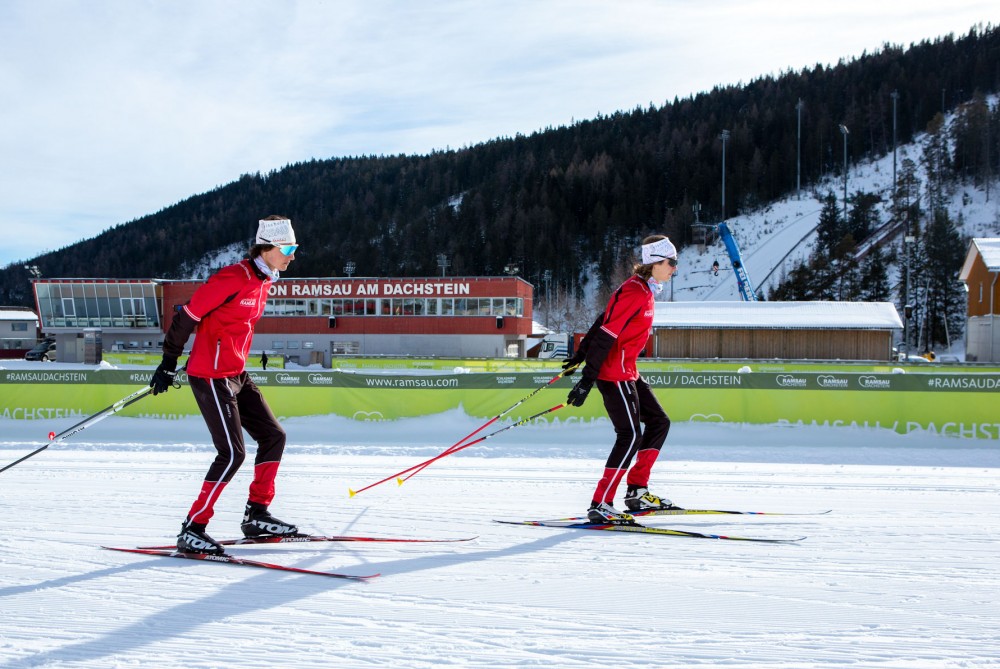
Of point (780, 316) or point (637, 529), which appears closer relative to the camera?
point (637, 529)

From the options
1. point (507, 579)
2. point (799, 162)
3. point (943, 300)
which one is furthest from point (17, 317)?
point (799, 162)

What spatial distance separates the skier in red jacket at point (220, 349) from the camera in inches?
183

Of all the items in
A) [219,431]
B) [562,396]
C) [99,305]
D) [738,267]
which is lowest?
[562,396]

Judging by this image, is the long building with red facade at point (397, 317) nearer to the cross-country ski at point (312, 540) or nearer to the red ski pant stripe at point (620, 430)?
the red ski pant stripe at point (620, 430)

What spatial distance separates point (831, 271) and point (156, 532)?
6621 cm

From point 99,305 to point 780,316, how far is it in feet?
172

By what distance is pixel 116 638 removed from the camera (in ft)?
11.1

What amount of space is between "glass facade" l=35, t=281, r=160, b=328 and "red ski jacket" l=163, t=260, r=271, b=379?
60677 millimetres

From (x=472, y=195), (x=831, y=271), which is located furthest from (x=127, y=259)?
(x=831, y=271)

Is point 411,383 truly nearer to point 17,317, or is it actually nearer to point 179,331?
point 179,331

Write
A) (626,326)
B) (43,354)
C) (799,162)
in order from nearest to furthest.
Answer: (626,326), (43,354), (799,162)

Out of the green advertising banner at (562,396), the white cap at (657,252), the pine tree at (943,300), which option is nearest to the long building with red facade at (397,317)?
the pine tree at (943,300)

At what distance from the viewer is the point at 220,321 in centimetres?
474

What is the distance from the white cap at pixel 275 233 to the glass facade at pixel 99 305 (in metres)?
60.5
